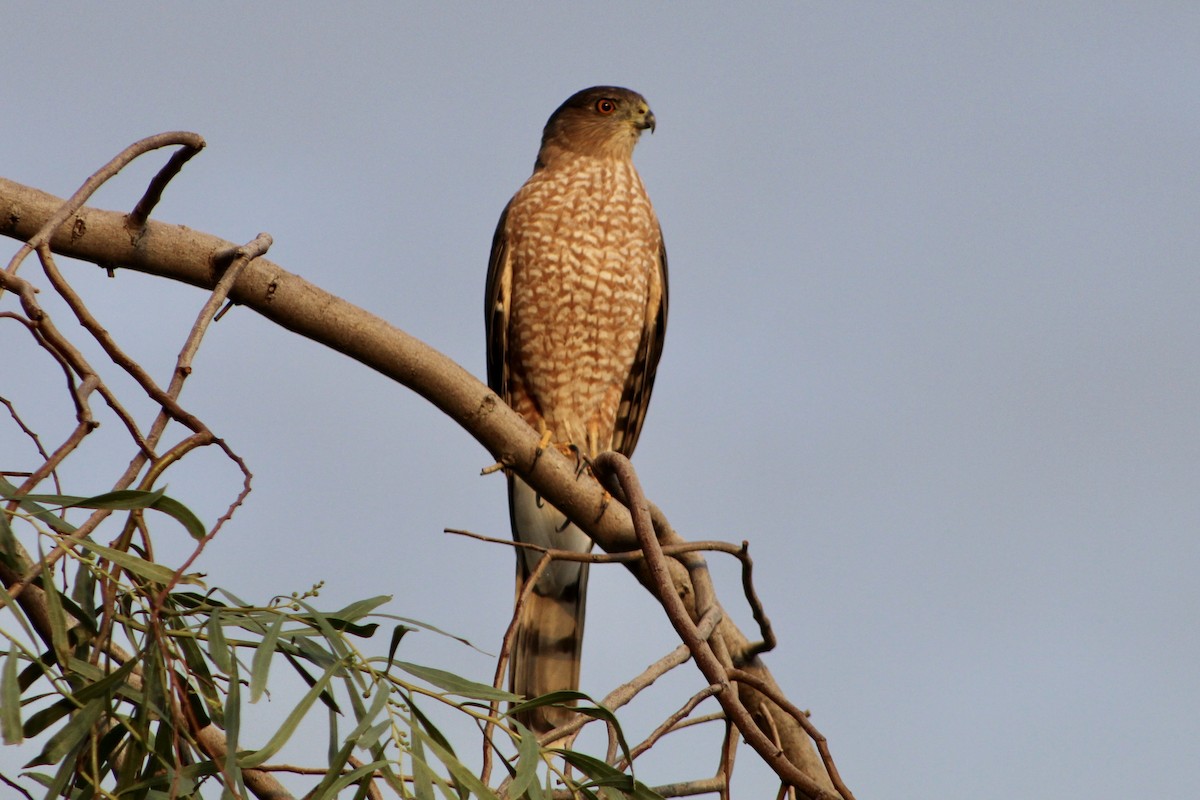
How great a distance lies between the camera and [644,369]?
5199 mm

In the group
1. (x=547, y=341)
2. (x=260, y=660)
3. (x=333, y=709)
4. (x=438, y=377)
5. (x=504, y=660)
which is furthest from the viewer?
(x=547, y=341)

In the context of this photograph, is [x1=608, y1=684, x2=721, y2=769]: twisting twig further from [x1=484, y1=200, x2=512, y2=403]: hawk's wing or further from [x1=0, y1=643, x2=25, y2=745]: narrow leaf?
[x1=484, y1=200, x2=512, y2=403]: hawk's wing

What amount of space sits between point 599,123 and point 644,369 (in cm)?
113

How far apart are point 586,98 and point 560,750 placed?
4121 mm

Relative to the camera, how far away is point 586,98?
18.9 feet

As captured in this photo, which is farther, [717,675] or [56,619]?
[717,675]

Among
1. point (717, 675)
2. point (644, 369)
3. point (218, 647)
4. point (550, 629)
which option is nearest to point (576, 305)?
point (644, 369)

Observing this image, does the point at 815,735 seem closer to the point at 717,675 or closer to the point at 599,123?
the point at 717,675

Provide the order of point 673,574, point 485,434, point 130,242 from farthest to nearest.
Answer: point 673,574 → point 485,434 → point 130,242

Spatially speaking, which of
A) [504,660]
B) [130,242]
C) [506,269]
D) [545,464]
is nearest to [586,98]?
[506,269]

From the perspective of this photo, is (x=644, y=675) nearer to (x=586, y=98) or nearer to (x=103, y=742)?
(x=103, y=742)

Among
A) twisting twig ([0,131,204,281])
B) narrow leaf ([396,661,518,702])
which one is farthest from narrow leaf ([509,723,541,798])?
twisting twig ([0,131,204,281])

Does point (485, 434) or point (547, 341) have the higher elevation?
point (547, 341)

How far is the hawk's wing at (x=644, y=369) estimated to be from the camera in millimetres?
5176
